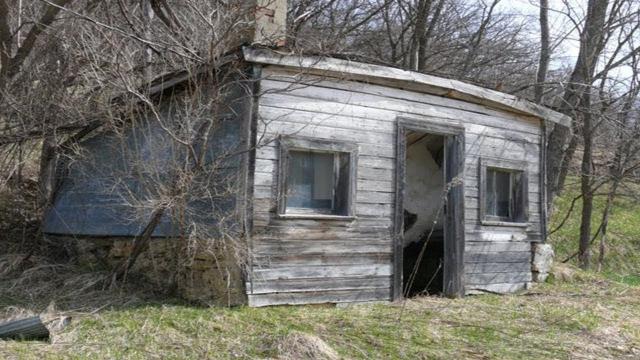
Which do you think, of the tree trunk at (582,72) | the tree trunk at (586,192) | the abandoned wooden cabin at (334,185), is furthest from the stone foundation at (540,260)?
the tree trunk at (586,192)

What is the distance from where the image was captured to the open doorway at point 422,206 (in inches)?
406

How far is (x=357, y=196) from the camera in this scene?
7.76 meters

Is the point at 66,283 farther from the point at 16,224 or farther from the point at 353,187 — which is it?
the point at 353,187

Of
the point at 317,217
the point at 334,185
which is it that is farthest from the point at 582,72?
the point at 317,217

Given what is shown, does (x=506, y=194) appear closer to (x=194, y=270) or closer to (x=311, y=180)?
(x=311, y=180)

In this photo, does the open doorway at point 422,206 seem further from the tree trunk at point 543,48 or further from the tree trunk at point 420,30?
the tree trunk at point 543,48

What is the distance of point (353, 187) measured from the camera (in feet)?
25.2

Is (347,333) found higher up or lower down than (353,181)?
lower down

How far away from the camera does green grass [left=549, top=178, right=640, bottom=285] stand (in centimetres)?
1702

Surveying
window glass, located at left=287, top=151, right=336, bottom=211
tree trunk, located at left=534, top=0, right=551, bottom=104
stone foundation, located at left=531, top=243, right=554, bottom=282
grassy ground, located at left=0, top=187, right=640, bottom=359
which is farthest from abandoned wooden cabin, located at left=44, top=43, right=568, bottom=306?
tree trunk, located at left=534, top=0, right=551, bottom=104

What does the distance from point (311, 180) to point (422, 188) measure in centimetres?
345

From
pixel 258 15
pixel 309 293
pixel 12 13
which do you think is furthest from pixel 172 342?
pixel 12 13

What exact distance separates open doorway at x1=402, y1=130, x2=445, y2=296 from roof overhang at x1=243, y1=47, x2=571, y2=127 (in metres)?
1.41

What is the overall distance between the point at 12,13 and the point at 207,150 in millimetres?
6076
